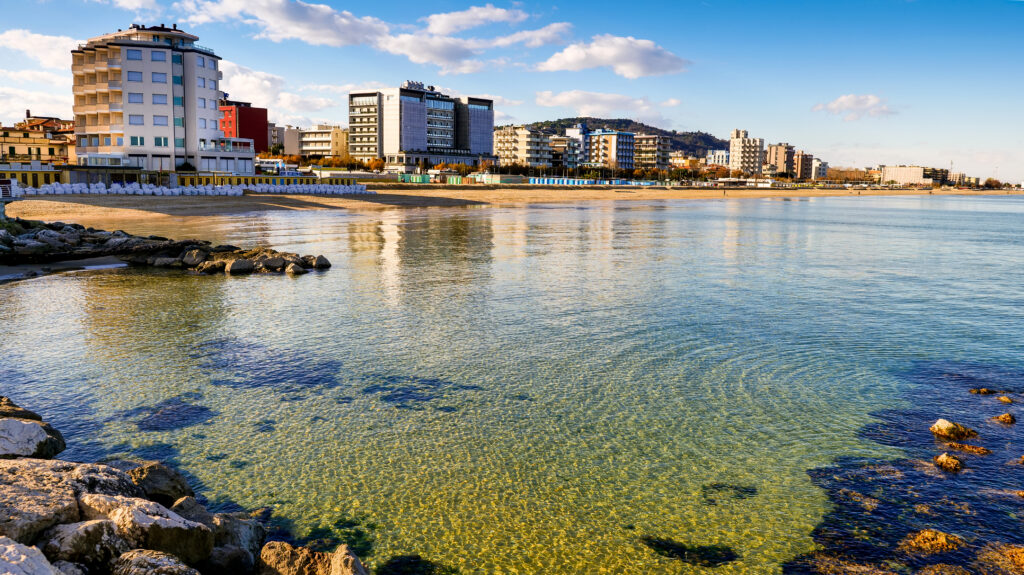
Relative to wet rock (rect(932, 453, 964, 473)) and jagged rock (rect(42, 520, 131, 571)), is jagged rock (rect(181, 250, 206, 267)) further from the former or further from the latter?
wet rock (rect(932, 453, 964, 473))

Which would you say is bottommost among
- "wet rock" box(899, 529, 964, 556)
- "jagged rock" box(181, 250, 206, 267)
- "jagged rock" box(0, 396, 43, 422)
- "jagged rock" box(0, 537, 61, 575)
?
"wet rock" box(899, 529, 964, 556)

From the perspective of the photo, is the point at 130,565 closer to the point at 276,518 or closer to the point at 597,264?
the point at 276,518

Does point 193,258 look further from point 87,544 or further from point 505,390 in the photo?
point 87,544

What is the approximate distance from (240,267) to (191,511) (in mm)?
24001

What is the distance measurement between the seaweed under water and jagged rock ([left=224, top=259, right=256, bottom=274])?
25786 mm

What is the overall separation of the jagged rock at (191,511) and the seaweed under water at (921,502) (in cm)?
668

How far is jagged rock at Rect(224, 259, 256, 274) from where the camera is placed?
29781 mm

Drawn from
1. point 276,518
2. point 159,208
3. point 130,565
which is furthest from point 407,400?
point 159,208

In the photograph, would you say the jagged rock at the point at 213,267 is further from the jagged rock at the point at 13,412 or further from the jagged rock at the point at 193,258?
the jagged rock at the point at 13,412

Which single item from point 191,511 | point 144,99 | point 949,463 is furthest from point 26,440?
point 144,99

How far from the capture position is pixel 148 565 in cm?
609

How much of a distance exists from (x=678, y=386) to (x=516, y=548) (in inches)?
278

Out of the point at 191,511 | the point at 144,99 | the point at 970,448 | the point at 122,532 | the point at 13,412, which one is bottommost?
the point at 970,448

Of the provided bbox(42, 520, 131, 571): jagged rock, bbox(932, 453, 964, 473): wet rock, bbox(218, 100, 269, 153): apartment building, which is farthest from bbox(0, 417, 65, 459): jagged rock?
bbox(218, 100, 269, 153): apartment building
